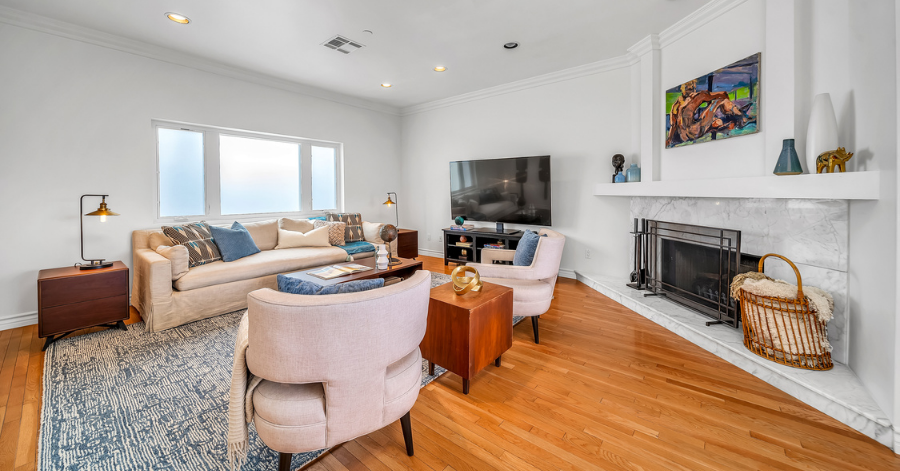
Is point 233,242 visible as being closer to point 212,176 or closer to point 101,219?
point 101,219

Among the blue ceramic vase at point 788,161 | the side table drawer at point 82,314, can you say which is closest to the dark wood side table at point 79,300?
the side table drawer at point 82,314

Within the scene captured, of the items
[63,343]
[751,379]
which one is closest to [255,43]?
[63,343]

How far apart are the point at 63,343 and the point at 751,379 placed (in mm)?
4883

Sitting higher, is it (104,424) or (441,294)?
(441,294)

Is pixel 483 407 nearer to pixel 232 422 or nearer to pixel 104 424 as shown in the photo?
pixel 232 422

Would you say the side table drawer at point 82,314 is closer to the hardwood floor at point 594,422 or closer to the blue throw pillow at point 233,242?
the hardwood floor at point 594,422

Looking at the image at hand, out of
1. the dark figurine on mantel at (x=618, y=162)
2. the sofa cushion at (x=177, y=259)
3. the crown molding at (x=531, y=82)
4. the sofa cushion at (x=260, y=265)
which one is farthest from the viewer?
the crown molding at (x=531, y=82)

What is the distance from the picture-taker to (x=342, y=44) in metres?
3.56

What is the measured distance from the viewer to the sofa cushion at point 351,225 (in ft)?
16.4

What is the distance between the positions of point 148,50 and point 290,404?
13.9 feet

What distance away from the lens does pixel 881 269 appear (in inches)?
69.4

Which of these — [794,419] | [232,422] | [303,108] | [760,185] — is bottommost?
[794,419]

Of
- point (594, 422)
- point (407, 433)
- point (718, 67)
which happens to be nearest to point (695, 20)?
point (718, 67)

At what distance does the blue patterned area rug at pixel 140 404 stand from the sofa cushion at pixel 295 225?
1940 millimetres
